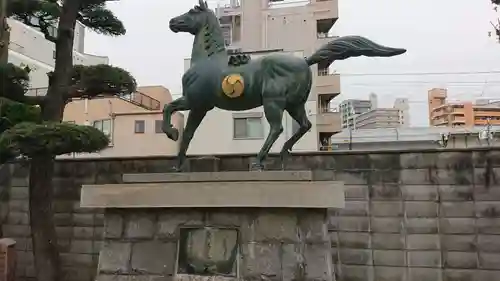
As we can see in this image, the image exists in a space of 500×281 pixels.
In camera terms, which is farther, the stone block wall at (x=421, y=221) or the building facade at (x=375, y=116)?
the building facade at (x=375, y=116)

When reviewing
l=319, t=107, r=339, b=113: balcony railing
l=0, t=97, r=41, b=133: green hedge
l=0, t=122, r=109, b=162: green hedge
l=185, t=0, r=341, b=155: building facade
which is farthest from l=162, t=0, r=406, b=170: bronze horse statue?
l=319, t=107, r=339, b=113: balcony railing

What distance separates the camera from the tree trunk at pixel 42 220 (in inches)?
247

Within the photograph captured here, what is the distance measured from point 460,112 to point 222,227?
82.8 ft

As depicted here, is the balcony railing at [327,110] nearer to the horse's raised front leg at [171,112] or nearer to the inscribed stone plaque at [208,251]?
the horse's raised front leg at [171,112]

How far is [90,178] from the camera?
7.20 m

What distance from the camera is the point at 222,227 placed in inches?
150

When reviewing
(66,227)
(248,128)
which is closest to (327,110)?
(248,128)

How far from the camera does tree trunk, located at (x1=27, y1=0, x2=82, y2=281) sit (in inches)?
248

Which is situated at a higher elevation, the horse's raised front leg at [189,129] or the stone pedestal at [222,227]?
the horse's raised front leg at [189,129]

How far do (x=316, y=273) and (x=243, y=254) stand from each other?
600 mm

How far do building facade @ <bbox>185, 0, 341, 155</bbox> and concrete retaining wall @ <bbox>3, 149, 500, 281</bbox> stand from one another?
834cm

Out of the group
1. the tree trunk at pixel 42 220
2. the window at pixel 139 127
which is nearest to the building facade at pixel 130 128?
the window at pixel 139 127

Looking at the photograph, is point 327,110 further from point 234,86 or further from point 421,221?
point 234,86

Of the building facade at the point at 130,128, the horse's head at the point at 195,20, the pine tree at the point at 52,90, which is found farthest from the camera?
the building facade at the point at 130,128
